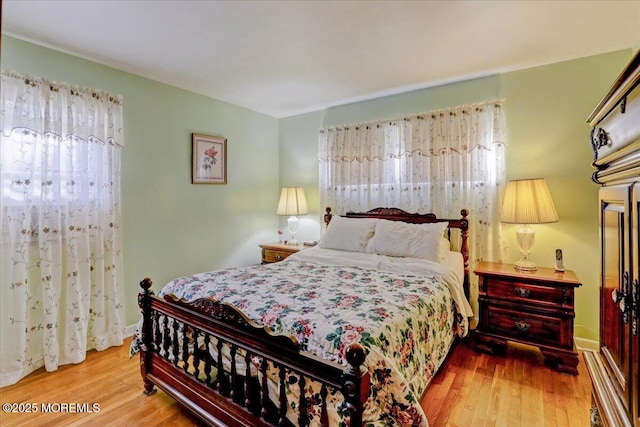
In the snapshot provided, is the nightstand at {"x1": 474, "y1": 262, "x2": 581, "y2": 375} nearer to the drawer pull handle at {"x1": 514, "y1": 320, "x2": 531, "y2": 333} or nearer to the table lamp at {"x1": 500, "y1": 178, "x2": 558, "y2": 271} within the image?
the drawer pull handle at {"x1": 514, "y1": 320, "x2": 531, "y2": 333}

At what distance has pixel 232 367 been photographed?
68.2 inches

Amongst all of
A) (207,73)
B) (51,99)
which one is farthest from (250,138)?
(51,99)

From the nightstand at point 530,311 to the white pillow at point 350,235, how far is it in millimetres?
1019

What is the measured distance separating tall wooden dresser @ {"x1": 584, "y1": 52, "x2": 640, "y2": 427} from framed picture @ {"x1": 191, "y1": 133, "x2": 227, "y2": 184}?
3344mm

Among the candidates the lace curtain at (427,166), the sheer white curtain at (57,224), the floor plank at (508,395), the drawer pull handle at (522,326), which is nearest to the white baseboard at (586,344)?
the floor plank at (508,395)

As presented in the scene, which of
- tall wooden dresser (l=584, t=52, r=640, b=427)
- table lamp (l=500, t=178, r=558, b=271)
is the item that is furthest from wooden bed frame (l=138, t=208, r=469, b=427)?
table lamp (l=500, t=178, r=558, b=271)

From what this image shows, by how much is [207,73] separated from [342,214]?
2.06 metres

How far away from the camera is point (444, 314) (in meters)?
2.29

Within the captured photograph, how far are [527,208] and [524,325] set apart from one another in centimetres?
91

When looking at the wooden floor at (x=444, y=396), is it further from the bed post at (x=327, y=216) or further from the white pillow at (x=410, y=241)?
the bed post at (x=327, y=216)

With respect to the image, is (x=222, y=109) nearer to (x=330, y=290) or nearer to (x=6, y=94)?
(x=6, y=94)

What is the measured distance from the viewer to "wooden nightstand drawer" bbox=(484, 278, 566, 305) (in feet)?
8.21

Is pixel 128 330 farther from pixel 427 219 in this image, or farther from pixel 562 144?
pixel 562 144

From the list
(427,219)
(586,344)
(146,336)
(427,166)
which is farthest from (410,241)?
(146,336)
